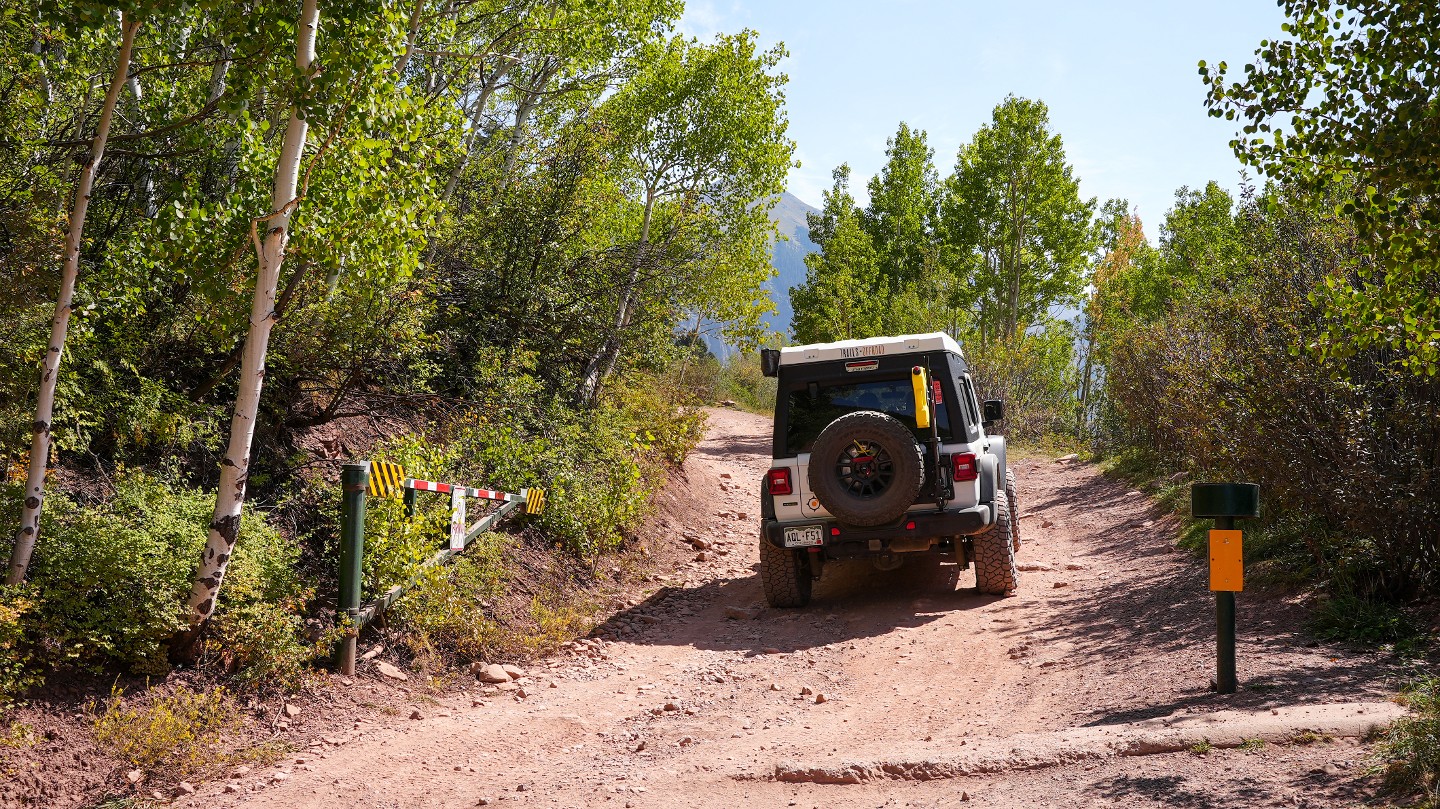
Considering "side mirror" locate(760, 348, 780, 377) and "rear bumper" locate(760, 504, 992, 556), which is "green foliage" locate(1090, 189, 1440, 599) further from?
"side mirror" locate(760, 348, 780, 377)

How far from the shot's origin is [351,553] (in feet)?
21.9

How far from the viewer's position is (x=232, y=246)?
681 centimetres

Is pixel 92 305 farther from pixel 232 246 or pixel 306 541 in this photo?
pixel 306 541

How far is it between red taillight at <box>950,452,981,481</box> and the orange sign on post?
3.04 metres

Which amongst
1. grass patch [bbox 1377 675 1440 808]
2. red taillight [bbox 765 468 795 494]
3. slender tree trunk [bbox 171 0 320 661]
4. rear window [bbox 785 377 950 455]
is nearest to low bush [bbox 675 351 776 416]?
rear window [bbox 785 377 950 455]

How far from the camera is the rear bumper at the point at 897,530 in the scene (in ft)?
28.0

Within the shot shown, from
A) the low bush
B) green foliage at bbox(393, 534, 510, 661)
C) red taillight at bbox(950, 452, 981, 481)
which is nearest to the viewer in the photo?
green foliage at bbox(393, 534, 510, 661)

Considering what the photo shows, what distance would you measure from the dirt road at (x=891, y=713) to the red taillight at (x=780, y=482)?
3.94ft

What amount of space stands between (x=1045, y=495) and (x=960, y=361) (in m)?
8.85

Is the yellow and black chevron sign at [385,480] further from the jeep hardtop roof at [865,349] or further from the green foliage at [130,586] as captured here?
the jeep hardtop roof at [865,349]

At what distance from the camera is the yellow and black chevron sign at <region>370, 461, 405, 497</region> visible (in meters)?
6.98

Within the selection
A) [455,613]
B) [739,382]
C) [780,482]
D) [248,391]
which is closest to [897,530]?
[780,482]

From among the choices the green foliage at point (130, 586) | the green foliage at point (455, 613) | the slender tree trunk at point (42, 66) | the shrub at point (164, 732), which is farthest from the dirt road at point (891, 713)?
the slender tree trunk at point (42, 66)

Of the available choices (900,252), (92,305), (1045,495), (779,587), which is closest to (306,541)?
(92,305)
